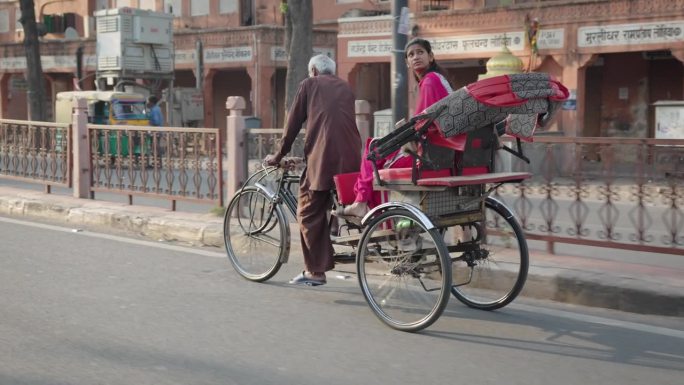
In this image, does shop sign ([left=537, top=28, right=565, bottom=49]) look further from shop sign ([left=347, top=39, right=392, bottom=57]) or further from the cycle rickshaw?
the cycle rickshaw

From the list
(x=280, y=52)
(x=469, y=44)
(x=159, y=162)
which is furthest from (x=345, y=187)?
(x=280, y=52)

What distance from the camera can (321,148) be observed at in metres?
6.10

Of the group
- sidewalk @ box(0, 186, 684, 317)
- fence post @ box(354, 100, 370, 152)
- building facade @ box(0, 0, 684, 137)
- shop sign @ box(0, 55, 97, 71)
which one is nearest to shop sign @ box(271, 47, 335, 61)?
building facade @ box(0, 0, 684, 137)

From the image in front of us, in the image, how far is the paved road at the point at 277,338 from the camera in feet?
14.8

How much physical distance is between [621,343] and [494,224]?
4.21ft

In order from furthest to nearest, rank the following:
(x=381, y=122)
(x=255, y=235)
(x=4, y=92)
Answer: (x=4, y=92)
(x=381, y=122)
(x=255, y=235)

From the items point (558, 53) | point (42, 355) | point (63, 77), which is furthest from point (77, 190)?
point (63, 77)

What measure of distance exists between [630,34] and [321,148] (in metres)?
15.1

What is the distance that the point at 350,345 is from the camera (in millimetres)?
5070

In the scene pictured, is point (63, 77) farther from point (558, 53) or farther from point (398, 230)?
point (398, 230)

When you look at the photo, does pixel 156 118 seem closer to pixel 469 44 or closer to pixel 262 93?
pixel 262 93

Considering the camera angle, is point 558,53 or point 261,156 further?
point 558,53

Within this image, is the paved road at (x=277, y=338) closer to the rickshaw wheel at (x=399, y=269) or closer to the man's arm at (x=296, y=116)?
the rickshaw wheel at (x=399, y=269)

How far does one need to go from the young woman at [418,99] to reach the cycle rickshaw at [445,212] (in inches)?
5.6
